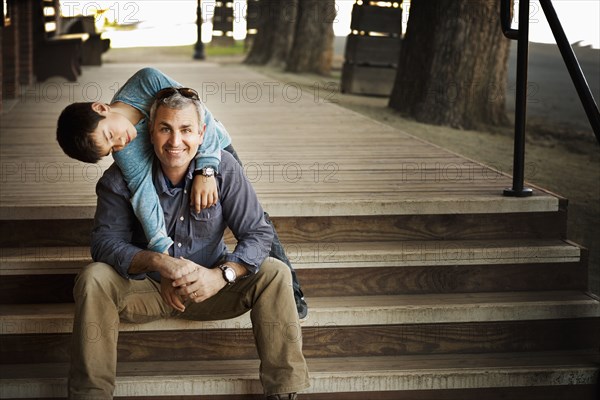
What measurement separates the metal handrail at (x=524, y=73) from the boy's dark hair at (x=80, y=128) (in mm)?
1782

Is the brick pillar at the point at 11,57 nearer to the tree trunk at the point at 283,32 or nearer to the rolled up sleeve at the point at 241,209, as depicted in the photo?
the rolled up sleeve at the point at 241,209

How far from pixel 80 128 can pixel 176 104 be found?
0.31 metres

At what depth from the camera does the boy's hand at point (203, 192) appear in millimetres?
2811

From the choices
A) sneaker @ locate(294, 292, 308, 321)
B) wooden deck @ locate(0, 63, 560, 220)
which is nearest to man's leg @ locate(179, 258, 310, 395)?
sneaker @ locate(294, 292, 308, 321)

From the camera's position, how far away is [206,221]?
9.56 feet

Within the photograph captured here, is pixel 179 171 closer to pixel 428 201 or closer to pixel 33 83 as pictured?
pixel 428 201

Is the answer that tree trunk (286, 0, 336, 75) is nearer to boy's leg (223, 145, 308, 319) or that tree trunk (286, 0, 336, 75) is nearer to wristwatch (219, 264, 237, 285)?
boy's leg (223, 145, 308, 319)

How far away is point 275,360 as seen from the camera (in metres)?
2.84

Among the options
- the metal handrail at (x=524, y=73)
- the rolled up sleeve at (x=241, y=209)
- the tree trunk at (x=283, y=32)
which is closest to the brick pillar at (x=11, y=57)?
the metal handrail at (x=524, y=73)

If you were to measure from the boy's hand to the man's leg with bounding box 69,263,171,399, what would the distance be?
13.7 inches

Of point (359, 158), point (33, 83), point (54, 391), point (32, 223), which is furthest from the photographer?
point (33, 83)

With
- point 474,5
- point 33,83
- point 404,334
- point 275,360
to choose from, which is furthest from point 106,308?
point 33,83

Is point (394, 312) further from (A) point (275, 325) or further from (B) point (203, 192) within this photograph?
(B) point (203, 192)

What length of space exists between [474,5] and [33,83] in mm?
4533
